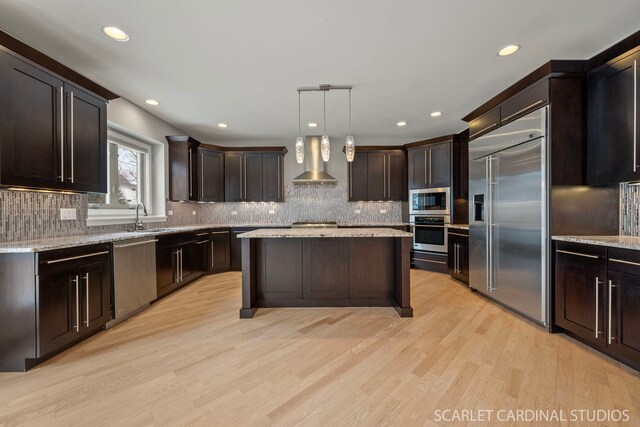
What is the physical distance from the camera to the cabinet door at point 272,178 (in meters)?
5.32

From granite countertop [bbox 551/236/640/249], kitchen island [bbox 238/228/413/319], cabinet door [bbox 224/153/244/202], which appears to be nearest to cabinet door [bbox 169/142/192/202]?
cabinet door [bbox 224/153/244/202]

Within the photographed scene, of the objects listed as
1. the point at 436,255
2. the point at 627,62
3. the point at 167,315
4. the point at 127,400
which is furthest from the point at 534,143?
the point at 167,315

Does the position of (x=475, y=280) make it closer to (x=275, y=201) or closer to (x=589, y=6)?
(x=589, y=6)

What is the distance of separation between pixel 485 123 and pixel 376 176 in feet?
7.80

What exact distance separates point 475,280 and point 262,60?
372cm

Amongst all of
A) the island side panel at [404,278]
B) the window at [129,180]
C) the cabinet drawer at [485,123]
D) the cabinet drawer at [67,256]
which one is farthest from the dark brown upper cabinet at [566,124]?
the window at [129,180]

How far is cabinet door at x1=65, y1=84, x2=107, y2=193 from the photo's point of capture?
2.44 m

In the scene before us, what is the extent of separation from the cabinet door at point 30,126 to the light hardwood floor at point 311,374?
149 centimetres

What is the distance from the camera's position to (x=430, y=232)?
4.85 metres

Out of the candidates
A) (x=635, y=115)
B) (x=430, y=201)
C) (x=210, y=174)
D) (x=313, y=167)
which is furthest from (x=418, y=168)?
(x=210, y=174)

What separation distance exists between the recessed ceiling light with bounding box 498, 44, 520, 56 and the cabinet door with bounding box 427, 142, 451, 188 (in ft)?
7.63

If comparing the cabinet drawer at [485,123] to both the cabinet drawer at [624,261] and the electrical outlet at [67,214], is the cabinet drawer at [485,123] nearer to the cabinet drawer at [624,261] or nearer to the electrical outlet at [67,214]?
the cabinet drawer at [624,261]

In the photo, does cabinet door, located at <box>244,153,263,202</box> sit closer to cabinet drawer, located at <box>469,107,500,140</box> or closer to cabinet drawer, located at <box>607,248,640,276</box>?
cabinet drawer, located at <box>469,107,500,140</box>

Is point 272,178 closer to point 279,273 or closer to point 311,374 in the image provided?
point 279,273
